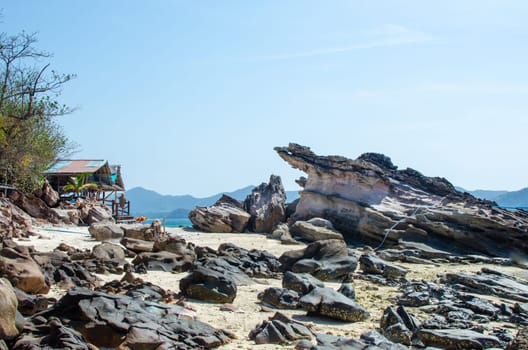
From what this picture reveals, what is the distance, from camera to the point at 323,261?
1356cm

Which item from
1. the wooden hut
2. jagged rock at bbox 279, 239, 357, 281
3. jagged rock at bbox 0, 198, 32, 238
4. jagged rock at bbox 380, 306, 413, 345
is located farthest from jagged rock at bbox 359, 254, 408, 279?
the wooden hut

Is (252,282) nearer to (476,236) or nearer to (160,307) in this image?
(160,307)

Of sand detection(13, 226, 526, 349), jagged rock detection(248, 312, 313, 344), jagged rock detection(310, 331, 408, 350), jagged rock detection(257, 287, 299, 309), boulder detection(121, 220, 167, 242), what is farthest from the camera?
boulder detection(121, 220, 167, 242)

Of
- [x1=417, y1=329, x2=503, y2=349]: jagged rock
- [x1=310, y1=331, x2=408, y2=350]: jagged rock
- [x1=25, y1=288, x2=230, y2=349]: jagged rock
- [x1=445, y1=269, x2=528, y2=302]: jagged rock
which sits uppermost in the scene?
[x1=25, y1=288, x2=230, y2=349]: jagged rock

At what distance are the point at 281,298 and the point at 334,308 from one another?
1.20 metres

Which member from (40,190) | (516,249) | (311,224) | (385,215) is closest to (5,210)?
(40,190)

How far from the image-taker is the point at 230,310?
881 centimetres

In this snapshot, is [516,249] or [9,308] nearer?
[9,308]

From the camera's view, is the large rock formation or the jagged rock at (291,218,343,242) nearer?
the large rock formation

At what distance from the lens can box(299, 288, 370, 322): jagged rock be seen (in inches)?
337

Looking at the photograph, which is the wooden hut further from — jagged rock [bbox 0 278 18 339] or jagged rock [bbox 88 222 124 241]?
jagged rock [bbox 0 278 18 339]

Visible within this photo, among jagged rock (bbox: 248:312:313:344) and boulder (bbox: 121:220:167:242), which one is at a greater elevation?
jagged rock (bbox: 248:312:313:344)

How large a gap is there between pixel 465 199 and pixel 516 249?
373cm

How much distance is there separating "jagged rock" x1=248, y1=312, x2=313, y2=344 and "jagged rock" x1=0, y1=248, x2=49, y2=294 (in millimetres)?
3746
